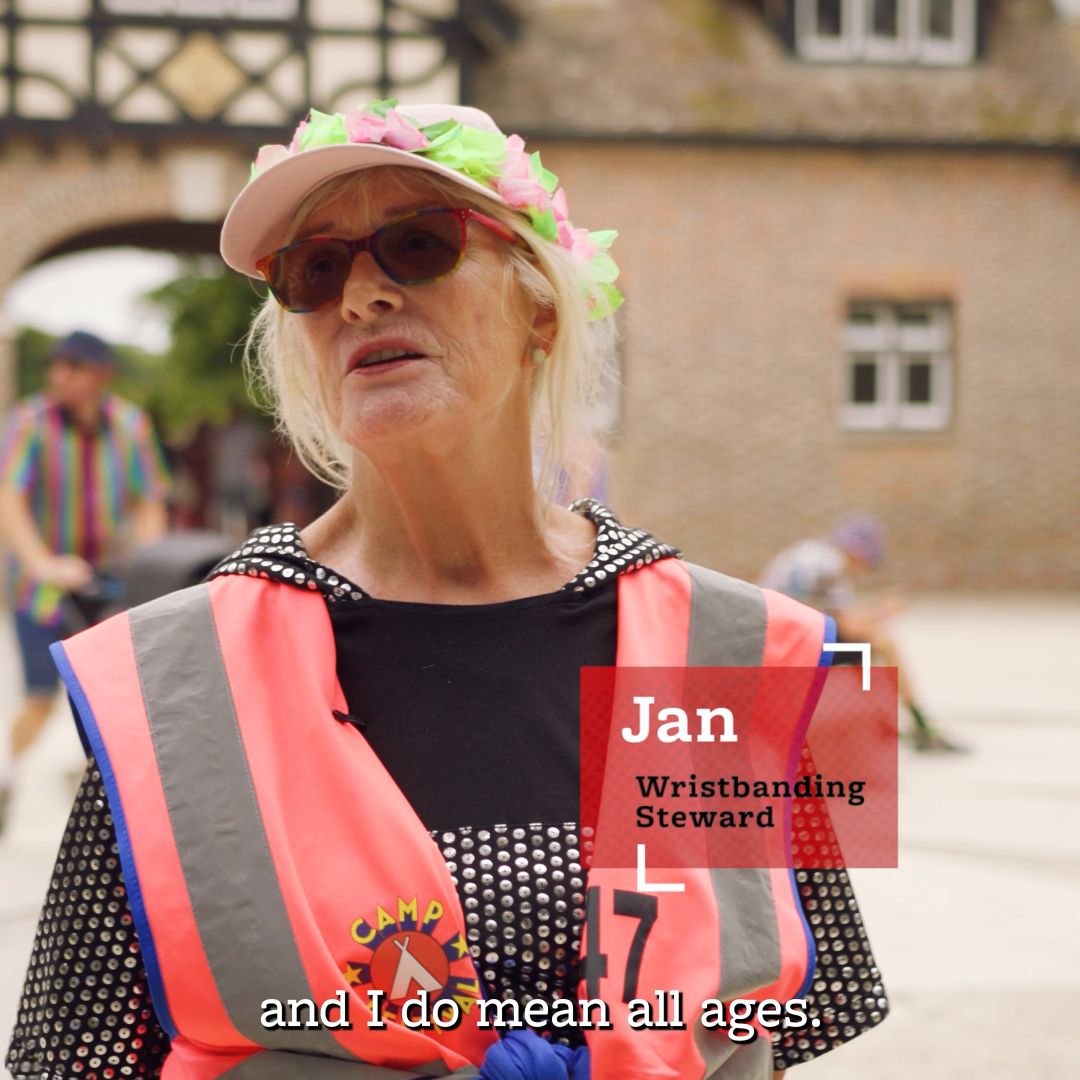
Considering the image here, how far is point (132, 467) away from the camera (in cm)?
594

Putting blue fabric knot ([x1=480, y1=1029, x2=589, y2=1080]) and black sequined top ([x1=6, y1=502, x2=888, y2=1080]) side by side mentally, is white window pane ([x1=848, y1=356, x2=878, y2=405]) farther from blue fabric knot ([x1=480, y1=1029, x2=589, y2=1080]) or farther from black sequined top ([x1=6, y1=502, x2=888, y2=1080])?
blue fabric knot ([x1=480, y1=1029, x2=589, y2=1080])

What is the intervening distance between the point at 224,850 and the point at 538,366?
0.76 meters

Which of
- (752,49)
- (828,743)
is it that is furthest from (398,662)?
(752,49)

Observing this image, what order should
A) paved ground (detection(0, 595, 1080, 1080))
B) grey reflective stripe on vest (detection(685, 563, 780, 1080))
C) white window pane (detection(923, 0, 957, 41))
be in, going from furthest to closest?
white window pane (detection(923, 0, 957, 41)) → paved ground (detection(0, 595, 1080, 1080)) → grey reflective stripe on vest (detection(685, 563, 780, 1080))

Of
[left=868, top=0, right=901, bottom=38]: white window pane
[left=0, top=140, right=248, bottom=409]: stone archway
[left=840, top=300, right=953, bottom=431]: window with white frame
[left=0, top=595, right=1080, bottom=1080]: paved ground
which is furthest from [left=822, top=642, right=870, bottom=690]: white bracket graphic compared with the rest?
[left=868, top=0, right=901, bottom=38]: white window pane

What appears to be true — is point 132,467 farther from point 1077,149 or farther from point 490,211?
point 1077,149

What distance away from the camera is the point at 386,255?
5.64 feet

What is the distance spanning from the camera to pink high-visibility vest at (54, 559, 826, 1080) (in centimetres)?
146

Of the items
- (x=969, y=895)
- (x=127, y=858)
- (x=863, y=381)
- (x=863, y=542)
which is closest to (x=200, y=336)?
(x=863, y=381)

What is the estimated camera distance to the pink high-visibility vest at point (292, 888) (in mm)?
1458

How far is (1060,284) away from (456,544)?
15.9 m

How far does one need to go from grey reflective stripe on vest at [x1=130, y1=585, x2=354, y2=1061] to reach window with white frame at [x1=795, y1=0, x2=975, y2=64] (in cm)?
1605

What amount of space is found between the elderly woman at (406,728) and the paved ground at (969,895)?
2079 mm

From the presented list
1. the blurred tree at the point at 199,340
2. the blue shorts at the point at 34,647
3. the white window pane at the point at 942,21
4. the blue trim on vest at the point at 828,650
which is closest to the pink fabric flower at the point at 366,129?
the blue trim on vest at the point at 828,650
